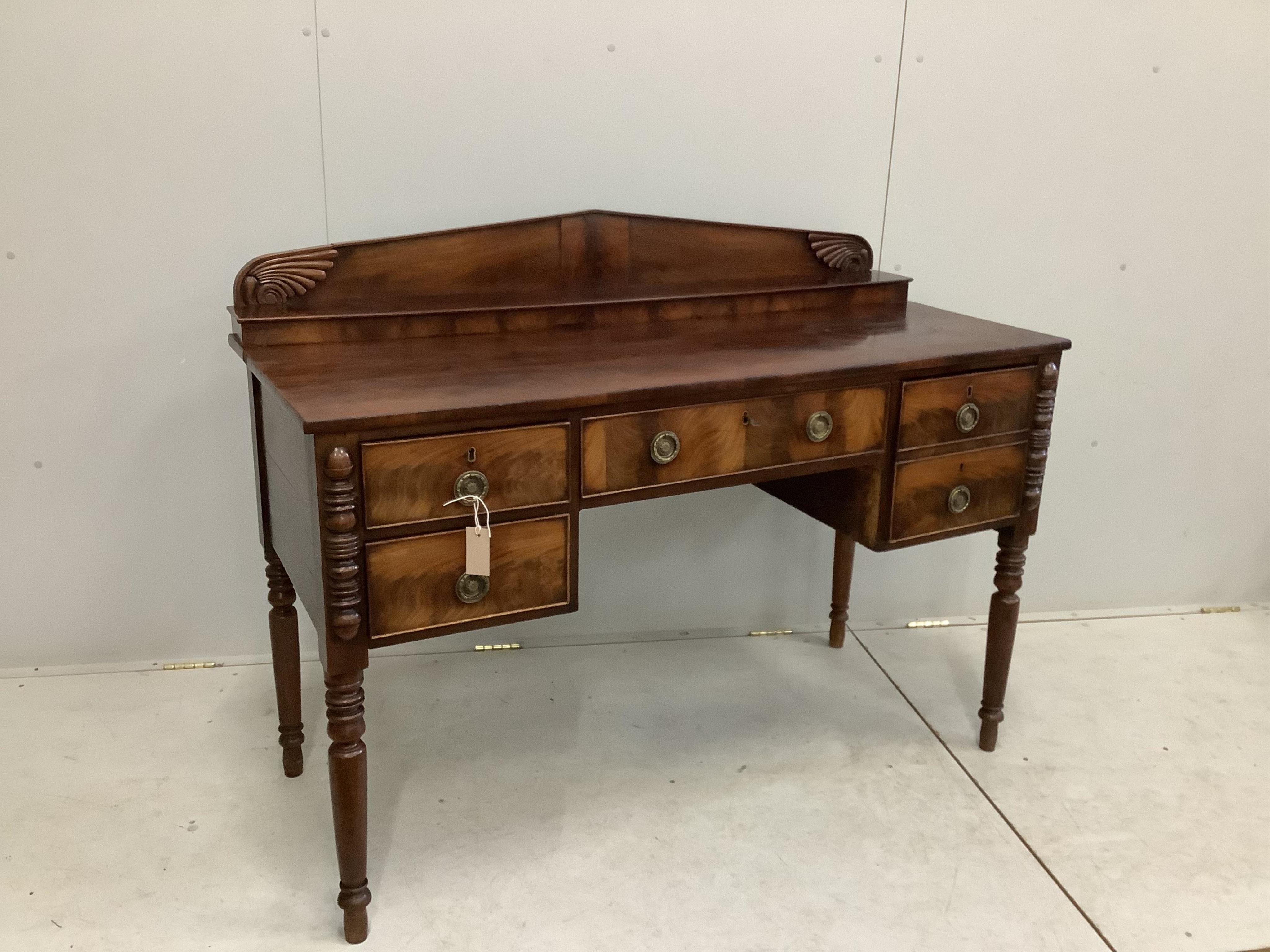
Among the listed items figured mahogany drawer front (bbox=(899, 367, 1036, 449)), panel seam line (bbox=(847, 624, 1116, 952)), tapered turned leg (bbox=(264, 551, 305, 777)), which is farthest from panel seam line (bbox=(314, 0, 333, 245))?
panel seam line (bbox=(847, 624, 1116, 952))

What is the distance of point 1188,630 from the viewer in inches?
124

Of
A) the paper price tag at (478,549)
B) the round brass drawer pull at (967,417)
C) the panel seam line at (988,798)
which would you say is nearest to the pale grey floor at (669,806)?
the panel seam line at (988,798)

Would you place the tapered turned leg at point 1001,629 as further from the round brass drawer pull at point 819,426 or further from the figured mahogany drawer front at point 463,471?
the figured mahogany drawer front at point 463,471

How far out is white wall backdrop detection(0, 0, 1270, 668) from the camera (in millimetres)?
2336

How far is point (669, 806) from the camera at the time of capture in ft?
7.36

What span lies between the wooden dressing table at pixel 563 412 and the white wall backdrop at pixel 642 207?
0.93 feet

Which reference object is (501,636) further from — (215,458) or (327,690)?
(327,690)

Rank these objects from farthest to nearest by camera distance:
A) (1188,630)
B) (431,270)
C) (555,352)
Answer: (1188,630), (431,270), (555,352)

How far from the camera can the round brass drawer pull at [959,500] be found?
7.13 ft

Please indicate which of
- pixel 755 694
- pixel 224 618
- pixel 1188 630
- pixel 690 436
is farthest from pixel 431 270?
pixel 1188 630

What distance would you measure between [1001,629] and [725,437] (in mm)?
925

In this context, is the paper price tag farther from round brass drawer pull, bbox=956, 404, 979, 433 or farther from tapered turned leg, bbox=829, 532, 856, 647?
tapered turned leg, bbox=829, 532, 856, 647

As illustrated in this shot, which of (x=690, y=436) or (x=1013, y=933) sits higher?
(x=690, y=436)

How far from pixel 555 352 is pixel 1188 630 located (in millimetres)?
2181
